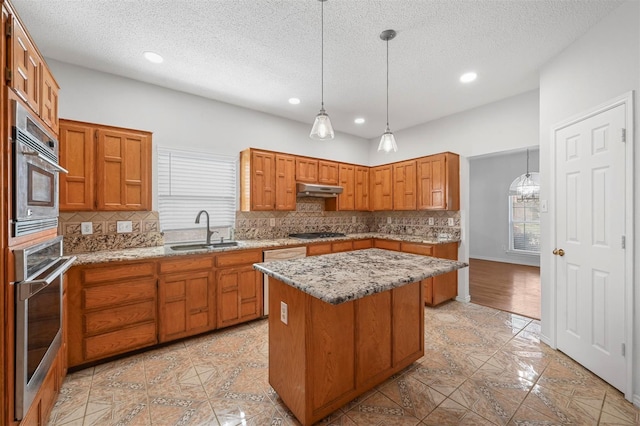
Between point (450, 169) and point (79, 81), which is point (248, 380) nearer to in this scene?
point (79, 81)

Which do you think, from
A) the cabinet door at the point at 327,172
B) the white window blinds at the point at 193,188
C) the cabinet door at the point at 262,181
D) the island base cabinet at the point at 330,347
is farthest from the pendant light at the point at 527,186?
the white window blinds at the point at 193,188

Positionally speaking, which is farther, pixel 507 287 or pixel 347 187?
pixel 347 187

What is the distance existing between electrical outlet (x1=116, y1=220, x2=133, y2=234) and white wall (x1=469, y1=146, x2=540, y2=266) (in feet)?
24.9

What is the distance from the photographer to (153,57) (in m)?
2.72

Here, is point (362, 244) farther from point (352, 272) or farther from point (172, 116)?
point (172, 116)

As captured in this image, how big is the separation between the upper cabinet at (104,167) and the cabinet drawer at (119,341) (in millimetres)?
1220

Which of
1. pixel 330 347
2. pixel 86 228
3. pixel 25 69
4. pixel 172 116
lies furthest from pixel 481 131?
pixel 86 228

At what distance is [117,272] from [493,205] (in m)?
8.45

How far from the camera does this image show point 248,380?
2.24 m

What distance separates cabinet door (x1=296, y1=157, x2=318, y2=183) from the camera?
170 inches

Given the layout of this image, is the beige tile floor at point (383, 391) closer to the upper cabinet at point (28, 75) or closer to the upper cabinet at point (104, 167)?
the upper cabinet at point (104, 167)

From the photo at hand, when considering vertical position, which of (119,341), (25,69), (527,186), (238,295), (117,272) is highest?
(25,69)

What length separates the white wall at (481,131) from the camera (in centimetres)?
357

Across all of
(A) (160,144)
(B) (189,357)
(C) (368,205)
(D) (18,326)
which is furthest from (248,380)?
(C) (368,205)
